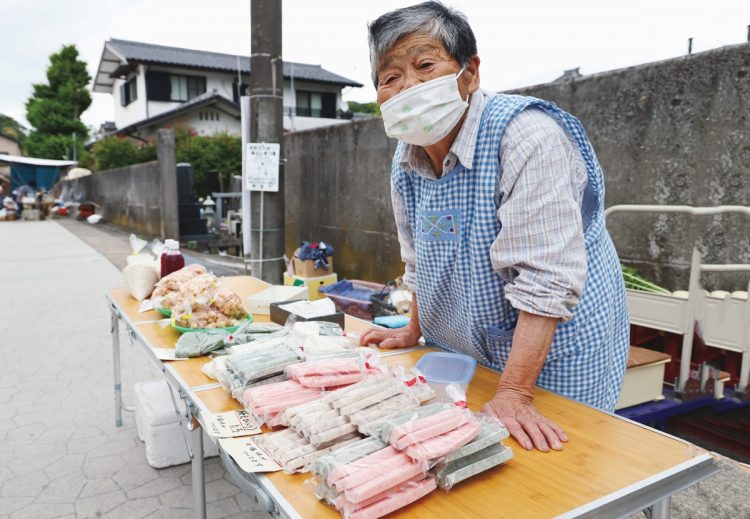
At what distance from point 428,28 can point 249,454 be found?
1.31 m

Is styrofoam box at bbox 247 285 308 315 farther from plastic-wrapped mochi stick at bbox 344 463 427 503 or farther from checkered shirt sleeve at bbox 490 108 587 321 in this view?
plastic-wrapped mochi stick at bbox 344 463 427 503

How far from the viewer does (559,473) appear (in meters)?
1.25

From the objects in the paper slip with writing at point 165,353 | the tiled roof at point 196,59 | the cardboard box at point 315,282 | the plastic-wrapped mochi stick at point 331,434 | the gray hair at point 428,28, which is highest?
the tiled roof at point 196,59

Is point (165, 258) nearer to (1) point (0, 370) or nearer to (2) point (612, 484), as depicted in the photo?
(2) point (612, 484)

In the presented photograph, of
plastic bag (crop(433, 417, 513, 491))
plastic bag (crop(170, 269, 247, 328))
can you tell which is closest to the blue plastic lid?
plastic bag (crop(433, 417, 513, 491))

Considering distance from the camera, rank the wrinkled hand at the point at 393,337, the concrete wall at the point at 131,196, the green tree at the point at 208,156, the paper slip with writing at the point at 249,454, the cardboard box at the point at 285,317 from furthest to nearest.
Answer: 1. the green tree at the point at 208,156
2. the concrete wall at the point at 131,196
3. the cardboard box at the point at 285,317
4. the wrinkled hand at the point at 393,337
5. the paper slip with writing at the point at 249,454

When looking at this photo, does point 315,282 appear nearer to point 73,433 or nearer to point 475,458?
point 73,433

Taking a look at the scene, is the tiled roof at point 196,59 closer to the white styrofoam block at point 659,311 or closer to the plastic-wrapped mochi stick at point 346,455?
the white styrofoam block at point 659,311

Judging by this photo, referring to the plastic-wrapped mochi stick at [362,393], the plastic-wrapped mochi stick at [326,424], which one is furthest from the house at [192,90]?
the plastic-wrapped mochi stick at [326,424]

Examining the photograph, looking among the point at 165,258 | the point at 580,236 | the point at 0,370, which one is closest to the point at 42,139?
the point at 0,370

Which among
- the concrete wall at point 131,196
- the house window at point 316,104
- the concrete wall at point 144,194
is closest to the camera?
the concrete wall at point 144,194

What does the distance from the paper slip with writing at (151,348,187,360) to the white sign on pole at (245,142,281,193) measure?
13.2ft

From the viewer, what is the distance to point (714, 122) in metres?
3.42

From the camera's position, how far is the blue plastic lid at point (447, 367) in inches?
67.6
